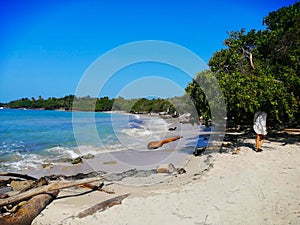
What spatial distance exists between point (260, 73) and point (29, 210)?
8.57 metres

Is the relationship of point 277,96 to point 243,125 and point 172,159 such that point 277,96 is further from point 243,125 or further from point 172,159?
point 243,125

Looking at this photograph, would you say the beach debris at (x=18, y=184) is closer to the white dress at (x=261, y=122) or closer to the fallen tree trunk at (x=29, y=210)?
the fallen tree trunk at (x=29, y=210)

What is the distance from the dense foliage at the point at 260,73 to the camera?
29.7 feet

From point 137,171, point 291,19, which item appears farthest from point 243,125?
point 137,171

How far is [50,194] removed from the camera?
6.50m

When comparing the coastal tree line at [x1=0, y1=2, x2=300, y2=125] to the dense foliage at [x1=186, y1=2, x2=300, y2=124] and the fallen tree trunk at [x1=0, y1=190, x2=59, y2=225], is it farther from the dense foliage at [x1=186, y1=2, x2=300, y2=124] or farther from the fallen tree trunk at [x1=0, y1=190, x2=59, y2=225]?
the fallen tree trunk at [x1=0, y1=190, x2=59, y2=225]

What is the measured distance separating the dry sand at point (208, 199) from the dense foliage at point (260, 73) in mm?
1991

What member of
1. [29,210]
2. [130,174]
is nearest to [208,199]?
[29,210]

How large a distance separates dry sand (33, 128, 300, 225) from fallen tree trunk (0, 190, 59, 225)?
0.46 feet

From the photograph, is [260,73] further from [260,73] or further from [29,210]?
[29,210]

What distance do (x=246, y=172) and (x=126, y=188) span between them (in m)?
3.46

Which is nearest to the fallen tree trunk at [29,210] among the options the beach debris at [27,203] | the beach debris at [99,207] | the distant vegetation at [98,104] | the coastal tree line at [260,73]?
the beach debris at [27,203]

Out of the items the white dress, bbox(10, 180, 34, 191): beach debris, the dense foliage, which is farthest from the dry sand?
the dense foliage

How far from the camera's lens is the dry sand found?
4914 millimetres
